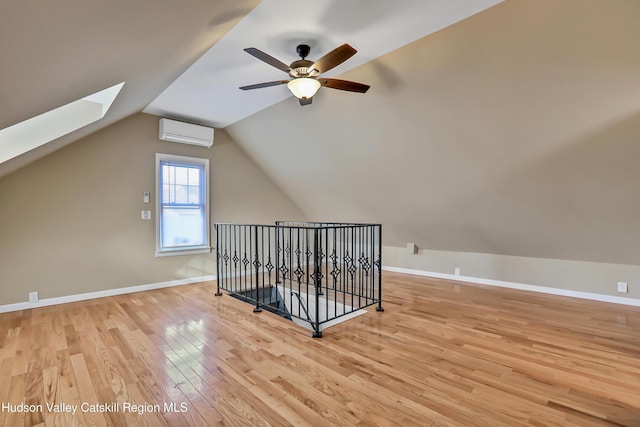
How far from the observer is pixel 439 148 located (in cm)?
359

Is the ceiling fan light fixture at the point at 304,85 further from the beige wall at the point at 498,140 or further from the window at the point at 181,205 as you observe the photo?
the window at the point at 181,205

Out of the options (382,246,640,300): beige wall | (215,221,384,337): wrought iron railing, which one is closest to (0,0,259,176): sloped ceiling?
(215,221,384,337): wrought iron railing

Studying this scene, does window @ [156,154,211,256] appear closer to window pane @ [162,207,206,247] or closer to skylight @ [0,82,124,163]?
window pane @ [162,207,206,247]

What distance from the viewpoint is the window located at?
4738 millimetres

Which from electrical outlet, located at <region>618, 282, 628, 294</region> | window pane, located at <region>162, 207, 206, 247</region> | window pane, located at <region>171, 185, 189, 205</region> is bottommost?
electrical outlet, located at <region>618, 282, 628, 294</region>

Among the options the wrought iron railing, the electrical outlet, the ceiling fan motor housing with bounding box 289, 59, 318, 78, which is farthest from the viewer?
the electrical outlet

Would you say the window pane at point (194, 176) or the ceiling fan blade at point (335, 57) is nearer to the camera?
the ceiling fan blade at point (335, 57)

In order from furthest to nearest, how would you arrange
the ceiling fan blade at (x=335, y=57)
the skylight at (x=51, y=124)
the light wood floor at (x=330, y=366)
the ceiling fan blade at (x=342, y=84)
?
the skylight at (x=51, y=124) < the ceiling fan blade at (x=342, y=84) < the ceiling fan blade at (x=335, y=57) < the light wood floor at (x=330, y=366)

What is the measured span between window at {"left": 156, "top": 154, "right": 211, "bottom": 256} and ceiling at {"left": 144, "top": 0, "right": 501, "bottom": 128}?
1.53 metres

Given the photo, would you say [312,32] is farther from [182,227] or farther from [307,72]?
[182,227]

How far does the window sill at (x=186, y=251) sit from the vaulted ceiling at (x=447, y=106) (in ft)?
6.60

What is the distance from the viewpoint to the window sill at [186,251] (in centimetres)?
473

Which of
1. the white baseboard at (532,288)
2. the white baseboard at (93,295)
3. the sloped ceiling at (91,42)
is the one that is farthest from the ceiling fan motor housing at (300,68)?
the white baseboard at (532,288)

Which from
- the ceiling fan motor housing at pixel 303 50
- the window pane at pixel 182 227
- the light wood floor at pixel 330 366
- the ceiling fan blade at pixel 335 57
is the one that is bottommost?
the light wood floor at pixel 330 366
